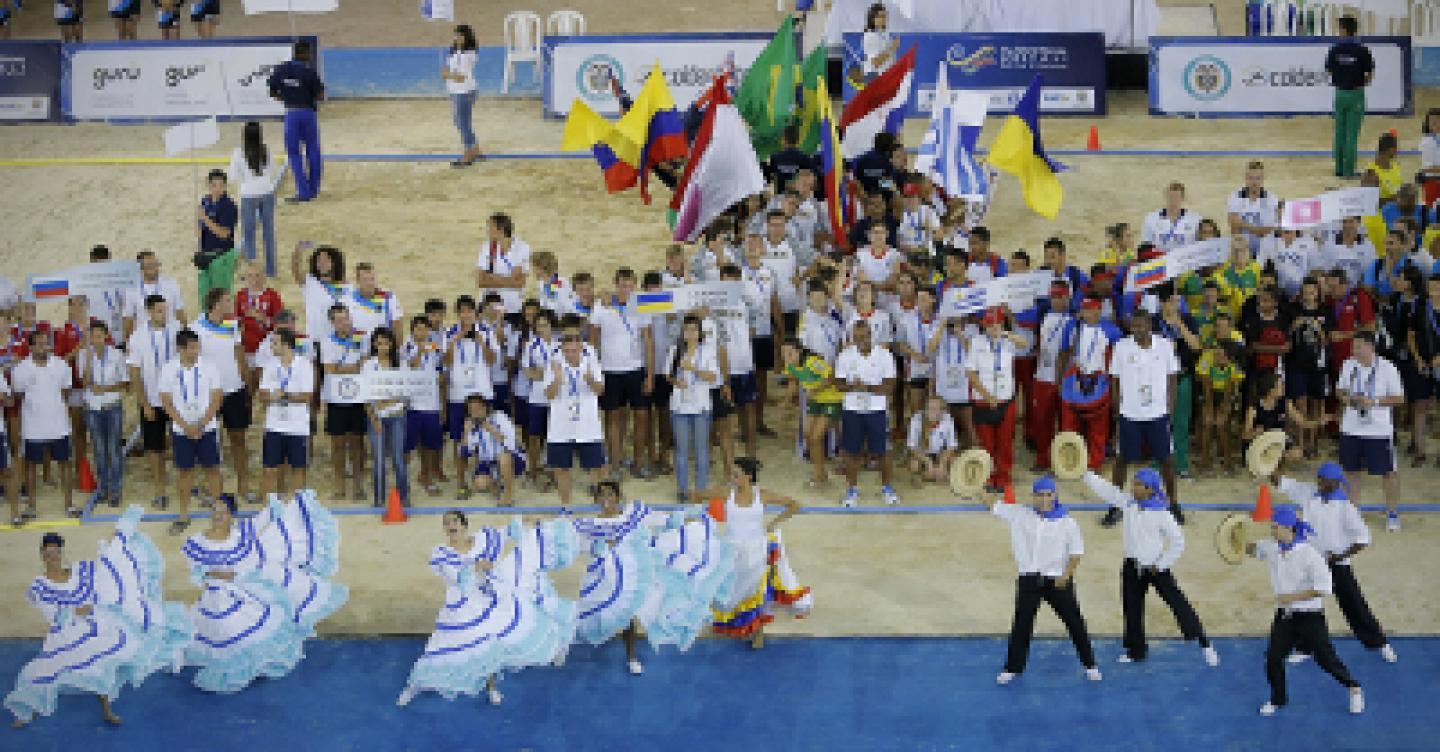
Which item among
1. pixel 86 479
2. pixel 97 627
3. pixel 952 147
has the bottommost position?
pixel 97 627

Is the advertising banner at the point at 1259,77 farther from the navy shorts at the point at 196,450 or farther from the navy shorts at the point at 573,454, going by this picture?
the navy shorts at the point at 196,450

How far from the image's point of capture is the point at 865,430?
18.5m

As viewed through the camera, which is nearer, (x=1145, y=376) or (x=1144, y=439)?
(x=1145, y=376)

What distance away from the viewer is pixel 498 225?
64.2 feet

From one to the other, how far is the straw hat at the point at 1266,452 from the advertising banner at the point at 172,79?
16169 mm

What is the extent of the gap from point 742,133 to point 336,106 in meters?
11.4

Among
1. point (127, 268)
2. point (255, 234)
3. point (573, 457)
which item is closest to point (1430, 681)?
point (573, 457)

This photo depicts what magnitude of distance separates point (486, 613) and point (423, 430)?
4.06 m

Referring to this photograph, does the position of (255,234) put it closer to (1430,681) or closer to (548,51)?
(548,51)

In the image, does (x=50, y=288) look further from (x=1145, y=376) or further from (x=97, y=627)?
(x=1145, y=376)

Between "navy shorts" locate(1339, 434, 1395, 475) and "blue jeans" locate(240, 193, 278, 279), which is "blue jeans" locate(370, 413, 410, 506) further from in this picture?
"navy shorts" locate(1339, 434, 1395, 475)

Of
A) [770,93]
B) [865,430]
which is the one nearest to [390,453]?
[865,430]

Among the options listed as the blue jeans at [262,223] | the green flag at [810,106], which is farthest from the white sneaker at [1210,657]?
the blue jeans at [262,223]

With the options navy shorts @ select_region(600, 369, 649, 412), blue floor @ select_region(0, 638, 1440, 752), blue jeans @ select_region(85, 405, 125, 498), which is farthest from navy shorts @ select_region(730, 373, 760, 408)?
blue jeans @ select_region(85, 405, 125, 498)
